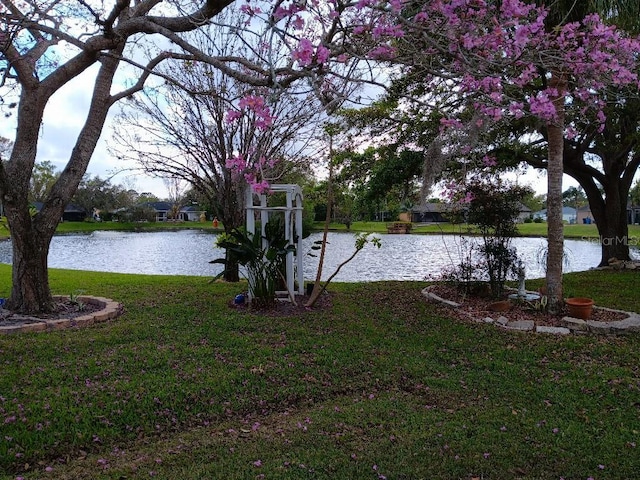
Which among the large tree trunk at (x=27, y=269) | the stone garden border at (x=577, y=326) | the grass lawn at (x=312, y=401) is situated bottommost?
the grass lawn at (x=312, y=401)

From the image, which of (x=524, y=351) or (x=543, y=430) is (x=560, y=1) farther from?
(x=543, y=430)

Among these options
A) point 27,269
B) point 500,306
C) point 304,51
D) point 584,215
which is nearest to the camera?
point 304,51

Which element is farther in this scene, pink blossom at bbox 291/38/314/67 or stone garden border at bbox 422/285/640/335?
stone garden border at bbox 422/285/640/335

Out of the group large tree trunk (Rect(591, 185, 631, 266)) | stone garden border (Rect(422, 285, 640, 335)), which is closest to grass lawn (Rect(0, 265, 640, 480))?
stone garden border (Rect(422, 285, 640, 335))

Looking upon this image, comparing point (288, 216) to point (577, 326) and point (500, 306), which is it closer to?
point (500, 306)

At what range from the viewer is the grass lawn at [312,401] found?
2480mm

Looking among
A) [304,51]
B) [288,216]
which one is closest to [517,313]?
[288,216]

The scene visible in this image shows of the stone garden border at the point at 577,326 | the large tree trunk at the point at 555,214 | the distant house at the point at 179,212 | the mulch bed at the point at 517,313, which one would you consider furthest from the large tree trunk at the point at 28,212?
the distant house at the point at 179,212

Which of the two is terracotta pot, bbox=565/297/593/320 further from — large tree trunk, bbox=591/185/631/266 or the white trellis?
large tree trunk, bbox=591/185/631/266

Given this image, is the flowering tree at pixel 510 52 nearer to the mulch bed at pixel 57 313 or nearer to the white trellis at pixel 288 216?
the white trellis at pixel 288 216

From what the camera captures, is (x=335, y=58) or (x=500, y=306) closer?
(x=335, y=58)

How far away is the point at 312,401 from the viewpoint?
10.9 ft

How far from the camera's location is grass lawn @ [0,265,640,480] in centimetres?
248

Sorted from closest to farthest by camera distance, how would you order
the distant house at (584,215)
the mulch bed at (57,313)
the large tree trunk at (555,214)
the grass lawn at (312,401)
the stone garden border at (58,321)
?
the grass lawn at (312,401), the stone garden border at (58,321), the mulch bed at (57,313), the large tree trunk at (555,214), the distant house at (584,215)
